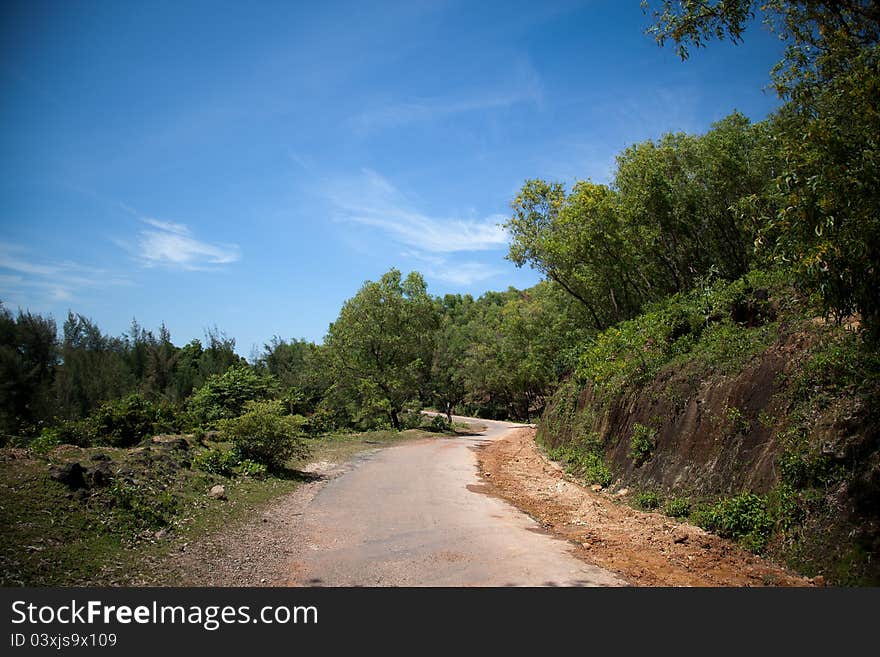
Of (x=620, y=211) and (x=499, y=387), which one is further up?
(x=620, y=211)

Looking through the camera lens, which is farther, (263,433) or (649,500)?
(263,433)

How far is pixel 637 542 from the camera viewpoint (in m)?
8.16

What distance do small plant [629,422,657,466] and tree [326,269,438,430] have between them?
2079 cm

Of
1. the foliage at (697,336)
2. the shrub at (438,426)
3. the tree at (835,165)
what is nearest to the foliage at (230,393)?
the shrub at (438,426)

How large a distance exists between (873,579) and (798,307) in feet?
22.9

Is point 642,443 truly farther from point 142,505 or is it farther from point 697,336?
point 142,505

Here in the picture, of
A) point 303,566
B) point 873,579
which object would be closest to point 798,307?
point 873,579

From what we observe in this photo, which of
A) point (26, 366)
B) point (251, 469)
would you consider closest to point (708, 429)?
point (251, 469)

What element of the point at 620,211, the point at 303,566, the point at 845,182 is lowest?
the point at 303,566

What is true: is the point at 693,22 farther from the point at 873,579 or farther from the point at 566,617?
the point at 566,617

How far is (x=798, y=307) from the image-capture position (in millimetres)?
10734

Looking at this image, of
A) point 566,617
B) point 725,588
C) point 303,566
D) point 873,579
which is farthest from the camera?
point 303,566

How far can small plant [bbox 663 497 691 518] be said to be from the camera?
905 centimetres

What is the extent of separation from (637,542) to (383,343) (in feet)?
84.5
